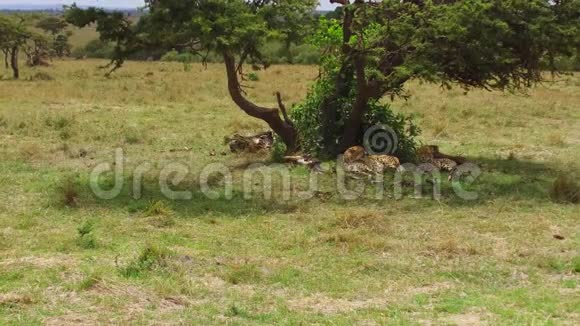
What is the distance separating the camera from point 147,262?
604 centimetres

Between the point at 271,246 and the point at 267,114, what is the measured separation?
16.4ft

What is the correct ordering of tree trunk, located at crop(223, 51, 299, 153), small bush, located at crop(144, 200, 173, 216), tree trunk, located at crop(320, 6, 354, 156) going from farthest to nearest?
tree trunk, located at crop(320, 6, 354, 156)
tree trunk, located at crop(223, 51, 299, 153)
small bush, located at crop(144, 200, 173, 216)

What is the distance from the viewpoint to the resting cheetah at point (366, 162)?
34.1ft

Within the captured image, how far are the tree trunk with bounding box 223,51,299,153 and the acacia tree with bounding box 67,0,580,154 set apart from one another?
5cm

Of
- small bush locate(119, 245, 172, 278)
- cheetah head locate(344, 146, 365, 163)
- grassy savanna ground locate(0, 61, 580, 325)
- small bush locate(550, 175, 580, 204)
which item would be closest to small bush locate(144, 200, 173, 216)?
grassy savanna ground locate(0, 61, 580, 325)

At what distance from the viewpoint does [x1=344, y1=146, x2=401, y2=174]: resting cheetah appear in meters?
10.4

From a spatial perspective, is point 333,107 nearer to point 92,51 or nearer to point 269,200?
point 269,200

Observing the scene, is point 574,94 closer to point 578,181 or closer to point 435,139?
point 435,139

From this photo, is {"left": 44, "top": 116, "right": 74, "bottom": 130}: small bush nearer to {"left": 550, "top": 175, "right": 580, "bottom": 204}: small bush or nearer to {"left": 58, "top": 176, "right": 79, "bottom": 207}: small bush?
{"left": 58, "top": 176, "right": 79, "bottom": 207}: small bush

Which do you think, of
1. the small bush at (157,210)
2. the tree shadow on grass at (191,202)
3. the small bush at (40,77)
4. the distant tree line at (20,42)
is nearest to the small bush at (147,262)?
the small bush at (157,210)

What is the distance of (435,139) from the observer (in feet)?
46.9

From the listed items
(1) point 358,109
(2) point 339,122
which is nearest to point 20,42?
(2) point 339,122

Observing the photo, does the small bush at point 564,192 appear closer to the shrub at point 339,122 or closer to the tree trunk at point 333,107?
the shrub at point 339,122

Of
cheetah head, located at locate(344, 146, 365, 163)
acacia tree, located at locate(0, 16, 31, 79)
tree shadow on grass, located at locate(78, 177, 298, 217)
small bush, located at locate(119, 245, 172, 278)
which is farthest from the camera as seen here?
acacia tree, located at locate(0, 16, 31, 79)
